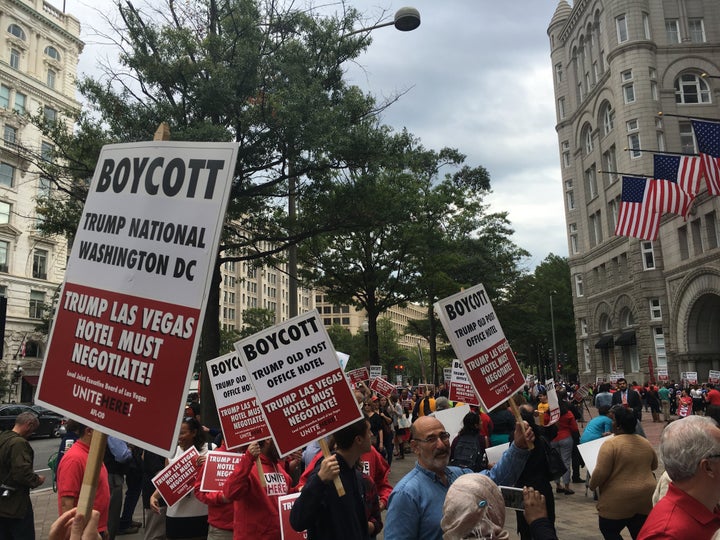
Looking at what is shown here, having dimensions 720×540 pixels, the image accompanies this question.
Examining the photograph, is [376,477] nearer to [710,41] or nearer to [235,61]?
[235,61]

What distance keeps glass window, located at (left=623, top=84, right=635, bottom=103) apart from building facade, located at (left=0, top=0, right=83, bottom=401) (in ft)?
147

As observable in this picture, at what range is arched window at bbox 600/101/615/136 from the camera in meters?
50.4

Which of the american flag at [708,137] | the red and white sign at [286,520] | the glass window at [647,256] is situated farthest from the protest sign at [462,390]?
the glass window at [647,256]

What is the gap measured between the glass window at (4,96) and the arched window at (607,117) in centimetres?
4869

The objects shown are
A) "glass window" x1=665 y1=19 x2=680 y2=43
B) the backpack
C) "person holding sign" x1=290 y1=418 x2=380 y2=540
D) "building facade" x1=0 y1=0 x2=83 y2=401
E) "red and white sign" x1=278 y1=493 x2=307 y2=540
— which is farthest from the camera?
"glass window" x1=665 y1=19 x2=680 y2=43

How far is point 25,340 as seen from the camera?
46812 mm

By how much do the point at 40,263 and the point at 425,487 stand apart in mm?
53194

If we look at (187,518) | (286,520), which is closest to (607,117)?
(187,518)

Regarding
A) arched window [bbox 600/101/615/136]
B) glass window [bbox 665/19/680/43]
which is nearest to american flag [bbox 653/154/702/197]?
arched window [bbox 600/101/615/136]

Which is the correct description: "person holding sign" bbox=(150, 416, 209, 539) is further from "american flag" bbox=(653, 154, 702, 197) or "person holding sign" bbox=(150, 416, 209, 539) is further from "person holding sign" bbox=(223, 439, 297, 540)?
"american flag" bbox=(653, 154, 702, 197)

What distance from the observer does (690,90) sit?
47281mm

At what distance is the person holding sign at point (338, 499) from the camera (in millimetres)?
3846

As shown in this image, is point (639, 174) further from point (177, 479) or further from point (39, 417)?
point (177, 479)

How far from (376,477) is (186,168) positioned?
4.23 meters
